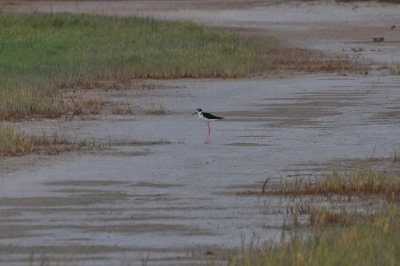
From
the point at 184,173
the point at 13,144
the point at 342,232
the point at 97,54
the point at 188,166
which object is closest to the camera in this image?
the point at 342,232

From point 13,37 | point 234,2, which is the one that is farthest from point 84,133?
point 234,2

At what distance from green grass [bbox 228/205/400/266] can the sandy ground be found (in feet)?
1.71

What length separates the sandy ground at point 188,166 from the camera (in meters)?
9.64

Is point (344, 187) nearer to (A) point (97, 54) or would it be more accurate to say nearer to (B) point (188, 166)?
(B) point (188, 166)

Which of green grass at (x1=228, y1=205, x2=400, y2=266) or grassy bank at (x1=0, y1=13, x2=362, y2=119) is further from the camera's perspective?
grassy bank at (x1=0, y1=13, x2=362, y2=119)

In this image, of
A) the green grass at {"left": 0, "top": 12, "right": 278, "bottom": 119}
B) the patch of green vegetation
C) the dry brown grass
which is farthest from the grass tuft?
the green grass at {"left": 0, "top": 12, "right": 278, "bottom": 119}

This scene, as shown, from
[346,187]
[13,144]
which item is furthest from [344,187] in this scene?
[13,144]

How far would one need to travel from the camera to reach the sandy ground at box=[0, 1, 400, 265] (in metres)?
9.64

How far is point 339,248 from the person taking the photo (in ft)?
28.3

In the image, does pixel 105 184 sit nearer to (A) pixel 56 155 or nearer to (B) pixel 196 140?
(A) pixel 56 155

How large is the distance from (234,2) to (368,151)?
155 ft

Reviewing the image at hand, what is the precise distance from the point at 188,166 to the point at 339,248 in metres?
5.45

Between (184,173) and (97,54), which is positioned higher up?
(184,173)

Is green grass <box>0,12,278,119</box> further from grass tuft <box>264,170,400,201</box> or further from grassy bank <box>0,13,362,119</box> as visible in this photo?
grass tuft <box>264,170,400,201</box>
